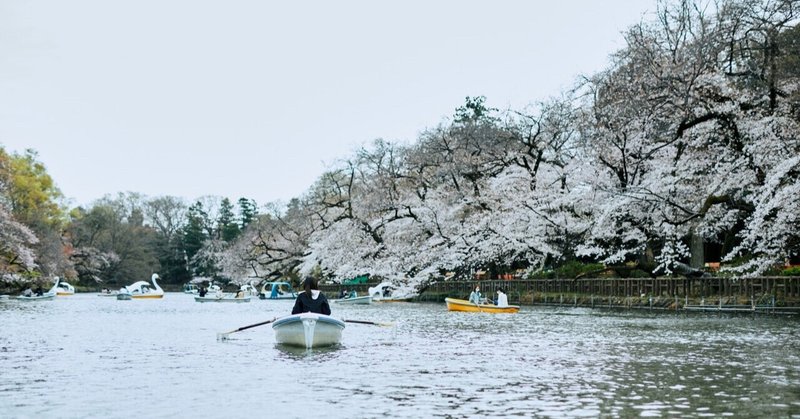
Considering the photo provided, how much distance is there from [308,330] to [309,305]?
40.4 inches

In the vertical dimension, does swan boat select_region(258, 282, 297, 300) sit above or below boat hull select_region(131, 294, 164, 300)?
above

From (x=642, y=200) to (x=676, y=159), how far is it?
372 cm

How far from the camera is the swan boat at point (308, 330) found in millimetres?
22047

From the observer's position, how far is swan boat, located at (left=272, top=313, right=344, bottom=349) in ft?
72.3

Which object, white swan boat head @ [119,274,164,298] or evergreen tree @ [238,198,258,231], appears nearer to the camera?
white swan boat head @ [119,274,164,298]

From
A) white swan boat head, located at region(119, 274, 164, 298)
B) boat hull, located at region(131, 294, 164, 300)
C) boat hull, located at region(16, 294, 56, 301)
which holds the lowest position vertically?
boat hull, located at region(16, 294, 56, 301)

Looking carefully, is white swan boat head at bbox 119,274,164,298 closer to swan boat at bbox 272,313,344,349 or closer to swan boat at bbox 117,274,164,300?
swan boat at bbox 117,274,164,300

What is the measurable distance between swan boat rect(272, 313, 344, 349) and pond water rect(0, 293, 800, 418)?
413mm

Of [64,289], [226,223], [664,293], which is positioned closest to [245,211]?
[226,223]

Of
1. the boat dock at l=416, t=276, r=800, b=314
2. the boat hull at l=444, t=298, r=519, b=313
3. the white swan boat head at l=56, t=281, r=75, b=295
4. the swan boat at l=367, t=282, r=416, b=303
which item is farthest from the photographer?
the white swan boat head at l=56, t=281, r=75, b=295

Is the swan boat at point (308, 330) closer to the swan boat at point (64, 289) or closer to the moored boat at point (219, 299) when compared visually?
the moored boat at point (219, 299)

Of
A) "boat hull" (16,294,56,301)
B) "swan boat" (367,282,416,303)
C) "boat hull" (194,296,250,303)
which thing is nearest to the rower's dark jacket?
"swan boat" (367,282,416,303)

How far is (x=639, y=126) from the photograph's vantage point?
40438 mm

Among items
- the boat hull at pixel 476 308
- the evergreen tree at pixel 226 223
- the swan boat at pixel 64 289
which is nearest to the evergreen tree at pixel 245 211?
the evergreen tree at pixel 226 223
